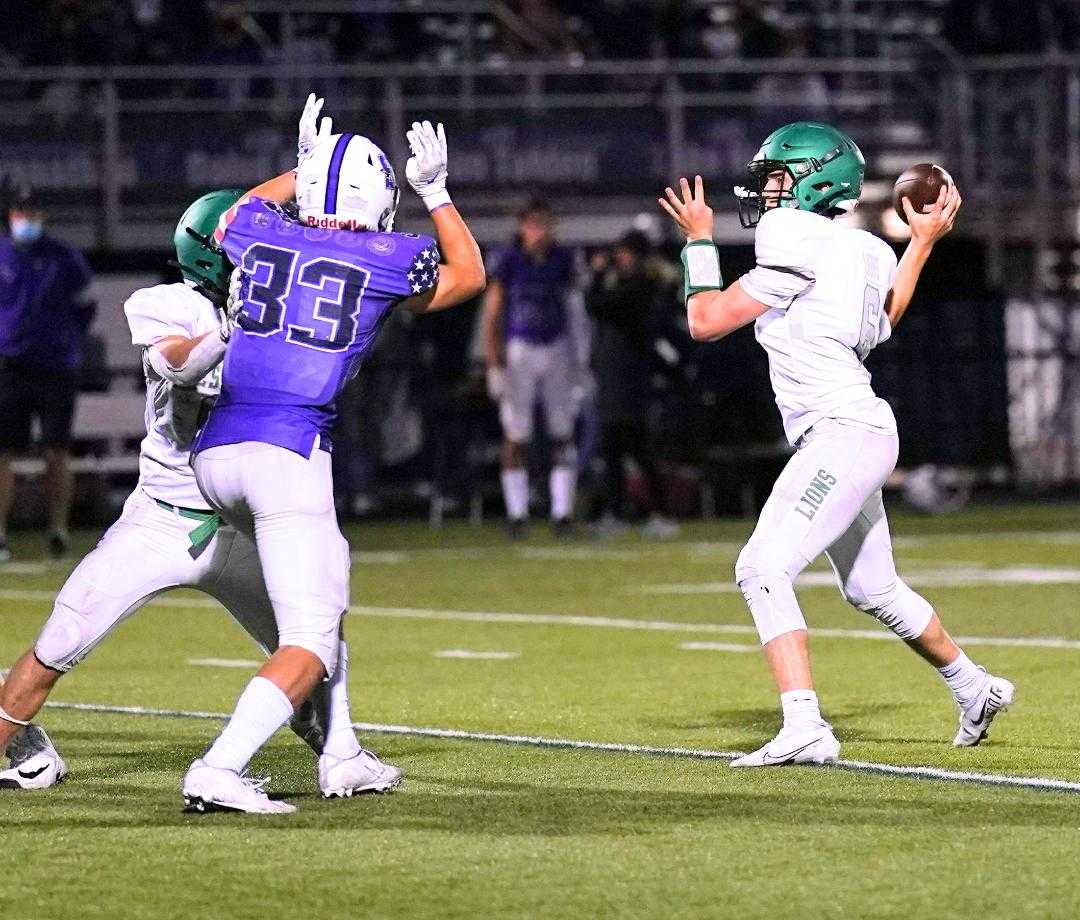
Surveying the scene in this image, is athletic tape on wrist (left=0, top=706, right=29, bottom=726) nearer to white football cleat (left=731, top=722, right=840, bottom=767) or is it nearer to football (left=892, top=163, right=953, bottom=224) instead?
white football cleat (left=731, top=722, right=840, bottom=767)

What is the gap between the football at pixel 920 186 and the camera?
7.00m

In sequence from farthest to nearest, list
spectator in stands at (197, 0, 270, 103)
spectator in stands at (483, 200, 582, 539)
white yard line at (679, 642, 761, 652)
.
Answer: spectator in stands at (197, 0, 270, 103) < spectator in stands at (483, 200, 582, 539) < white yard line at (679, 642, 761, 652)

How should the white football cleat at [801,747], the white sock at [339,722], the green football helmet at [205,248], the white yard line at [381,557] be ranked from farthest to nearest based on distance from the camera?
the white yard line at [381,557] < the white football cleat at [801,747] < the green football helmet at [205,248] < the white sock at [339,722]

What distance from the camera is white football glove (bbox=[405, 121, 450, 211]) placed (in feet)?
19.5

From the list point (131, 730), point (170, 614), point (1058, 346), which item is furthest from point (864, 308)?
point (1058, 346)

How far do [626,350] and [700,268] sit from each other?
10258 mm

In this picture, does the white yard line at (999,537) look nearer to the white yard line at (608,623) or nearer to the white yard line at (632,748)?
the white yard line at (608,623)

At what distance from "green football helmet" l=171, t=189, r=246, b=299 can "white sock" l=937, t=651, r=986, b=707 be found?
90.2 inches

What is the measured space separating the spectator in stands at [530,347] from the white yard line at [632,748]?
326 inches

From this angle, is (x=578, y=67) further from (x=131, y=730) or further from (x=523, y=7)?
(x=131, y=730)

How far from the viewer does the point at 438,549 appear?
50.8 feet

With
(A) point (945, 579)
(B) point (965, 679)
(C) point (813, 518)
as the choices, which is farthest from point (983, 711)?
(A) point (945, 579)

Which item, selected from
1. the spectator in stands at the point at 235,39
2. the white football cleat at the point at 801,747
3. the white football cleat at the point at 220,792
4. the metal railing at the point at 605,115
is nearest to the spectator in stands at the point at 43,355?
the metal railing at the point at 605,115

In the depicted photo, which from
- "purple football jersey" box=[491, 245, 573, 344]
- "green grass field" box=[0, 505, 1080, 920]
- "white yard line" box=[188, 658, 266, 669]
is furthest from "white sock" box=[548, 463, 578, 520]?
"white yard line" box=[188, 658, 266, 669]
